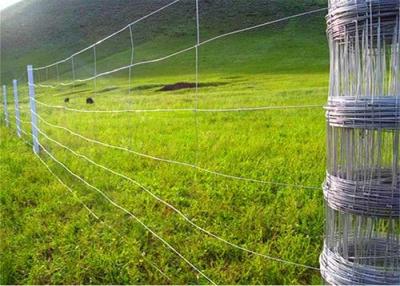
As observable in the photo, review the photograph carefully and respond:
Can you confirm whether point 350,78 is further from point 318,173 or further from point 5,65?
point 5,65

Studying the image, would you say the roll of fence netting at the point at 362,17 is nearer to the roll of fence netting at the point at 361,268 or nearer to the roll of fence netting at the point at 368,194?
the roll of fence netting at the point at 368,194

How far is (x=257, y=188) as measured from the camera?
353cm

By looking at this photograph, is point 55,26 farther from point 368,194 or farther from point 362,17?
point 368,194

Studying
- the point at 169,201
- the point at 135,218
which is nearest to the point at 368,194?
the point at 135,218

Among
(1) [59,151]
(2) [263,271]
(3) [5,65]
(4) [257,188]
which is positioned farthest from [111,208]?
(3) [5,65]

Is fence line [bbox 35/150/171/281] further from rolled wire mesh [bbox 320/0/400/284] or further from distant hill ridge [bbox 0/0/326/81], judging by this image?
distant hill ridge [bbox 0/0/326/81]

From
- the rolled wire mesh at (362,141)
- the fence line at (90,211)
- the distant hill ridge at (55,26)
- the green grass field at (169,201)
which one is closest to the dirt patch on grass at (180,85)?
the distant hill ridge at (55,26)

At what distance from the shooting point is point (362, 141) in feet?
4.42

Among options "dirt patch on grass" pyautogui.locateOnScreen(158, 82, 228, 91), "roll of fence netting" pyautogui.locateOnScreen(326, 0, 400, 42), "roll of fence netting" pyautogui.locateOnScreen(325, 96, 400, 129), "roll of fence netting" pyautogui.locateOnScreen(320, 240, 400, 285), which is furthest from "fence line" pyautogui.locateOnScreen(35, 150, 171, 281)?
"dirt patch on grass" pyautogui.locateOnScreen(158, 82, 228, 91)

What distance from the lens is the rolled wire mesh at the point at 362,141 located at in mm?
1247

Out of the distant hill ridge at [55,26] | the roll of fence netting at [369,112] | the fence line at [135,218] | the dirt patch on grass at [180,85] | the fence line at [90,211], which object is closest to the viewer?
the roll of fence netting at [369,112]

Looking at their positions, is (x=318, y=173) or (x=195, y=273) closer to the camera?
(x=195, y=273)

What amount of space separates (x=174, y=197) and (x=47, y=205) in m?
1.07

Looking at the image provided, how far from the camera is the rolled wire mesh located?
1247 millimetres
